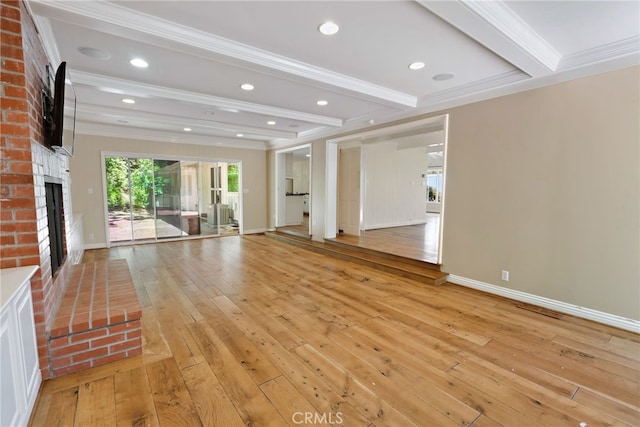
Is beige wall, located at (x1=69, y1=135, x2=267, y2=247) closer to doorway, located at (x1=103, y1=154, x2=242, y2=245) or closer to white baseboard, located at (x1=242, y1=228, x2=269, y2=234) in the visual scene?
doorway, located at (x1=103, y1=154, x2=242, y2=245)

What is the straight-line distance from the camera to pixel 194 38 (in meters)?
2.38

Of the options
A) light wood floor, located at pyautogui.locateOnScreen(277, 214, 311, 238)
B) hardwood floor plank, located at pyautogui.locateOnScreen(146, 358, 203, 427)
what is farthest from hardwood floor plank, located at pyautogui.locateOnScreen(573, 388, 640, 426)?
light wood floor, located at pyautogui.locateOnScreen(277, 214, 311, 238)

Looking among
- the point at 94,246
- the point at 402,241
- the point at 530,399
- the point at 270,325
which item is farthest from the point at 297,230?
the point at 530,399

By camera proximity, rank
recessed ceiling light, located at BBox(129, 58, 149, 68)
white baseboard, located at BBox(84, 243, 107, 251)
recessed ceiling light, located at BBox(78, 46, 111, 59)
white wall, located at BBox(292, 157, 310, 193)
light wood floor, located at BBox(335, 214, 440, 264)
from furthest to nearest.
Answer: white wall, located at BBox(292, 157, 310, 193), white baseboard, located at BBox(84, 243, 107, 251), light wood floor, located at BBox(335, 214, 440, 264), recessed ceiling light, located at BBox(129, 58, 149, 68), recessed ceiling light, located at BBox(78, 46, 111, 59)

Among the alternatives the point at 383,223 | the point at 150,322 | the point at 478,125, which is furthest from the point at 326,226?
the point at 150,322

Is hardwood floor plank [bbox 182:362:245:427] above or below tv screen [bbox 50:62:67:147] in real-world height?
below

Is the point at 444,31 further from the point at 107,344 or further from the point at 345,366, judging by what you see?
the point at 107,344

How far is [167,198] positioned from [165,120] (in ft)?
7.62

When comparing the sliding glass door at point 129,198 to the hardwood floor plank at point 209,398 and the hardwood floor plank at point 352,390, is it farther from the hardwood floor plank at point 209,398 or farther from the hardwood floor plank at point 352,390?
the hardwood floor plank at point 352,390

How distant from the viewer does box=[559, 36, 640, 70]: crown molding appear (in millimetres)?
2477

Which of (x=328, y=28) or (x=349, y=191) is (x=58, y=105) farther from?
(x=349, y=191)

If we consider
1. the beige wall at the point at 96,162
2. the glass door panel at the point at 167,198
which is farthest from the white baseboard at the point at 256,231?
the beige wall at the point at 96,162

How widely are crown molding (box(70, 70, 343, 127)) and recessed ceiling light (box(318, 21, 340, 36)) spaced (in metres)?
2.22

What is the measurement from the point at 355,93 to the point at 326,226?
126 inches
